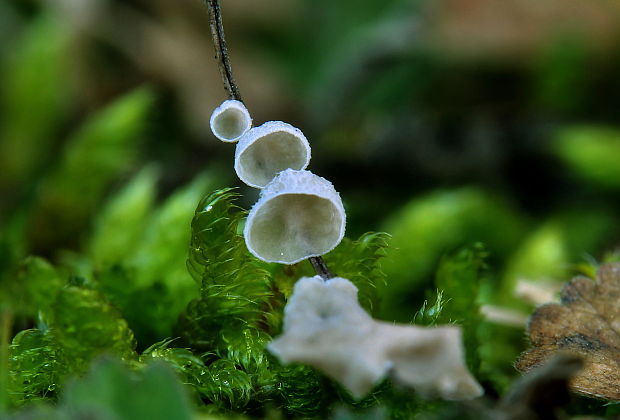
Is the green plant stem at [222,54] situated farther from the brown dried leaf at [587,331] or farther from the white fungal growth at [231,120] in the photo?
the brown dried leaf at [587,331]

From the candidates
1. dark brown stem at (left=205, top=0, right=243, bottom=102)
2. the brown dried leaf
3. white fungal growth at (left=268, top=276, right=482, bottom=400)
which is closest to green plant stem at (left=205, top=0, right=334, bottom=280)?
dark brown stem at (left=205, top=0, right=243, bottom=102)

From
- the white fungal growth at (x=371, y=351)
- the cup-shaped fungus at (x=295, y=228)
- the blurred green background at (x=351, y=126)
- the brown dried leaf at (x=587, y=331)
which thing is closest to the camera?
the white fungal growth at (x=371, y=351)

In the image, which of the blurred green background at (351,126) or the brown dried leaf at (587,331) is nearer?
the brown dried leaf at (587,331)

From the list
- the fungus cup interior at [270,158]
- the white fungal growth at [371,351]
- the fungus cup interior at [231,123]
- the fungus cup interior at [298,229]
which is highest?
the fungus cup interior at [231,123]

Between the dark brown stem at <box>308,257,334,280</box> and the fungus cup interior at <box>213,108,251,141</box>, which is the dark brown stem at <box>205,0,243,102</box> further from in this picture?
the dark brown stem at <box>308,257,334,280</box>

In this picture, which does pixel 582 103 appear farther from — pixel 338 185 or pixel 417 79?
pixel 338 185

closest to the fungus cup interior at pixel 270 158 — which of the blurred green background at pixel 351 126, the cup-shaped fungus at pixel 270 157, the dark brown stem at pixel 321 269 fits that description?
the cup-shaped fungus at pixel 270 157

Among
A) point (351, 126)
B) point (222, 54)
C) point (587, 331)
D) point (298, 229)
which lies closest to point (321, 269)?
point (298, 229)
